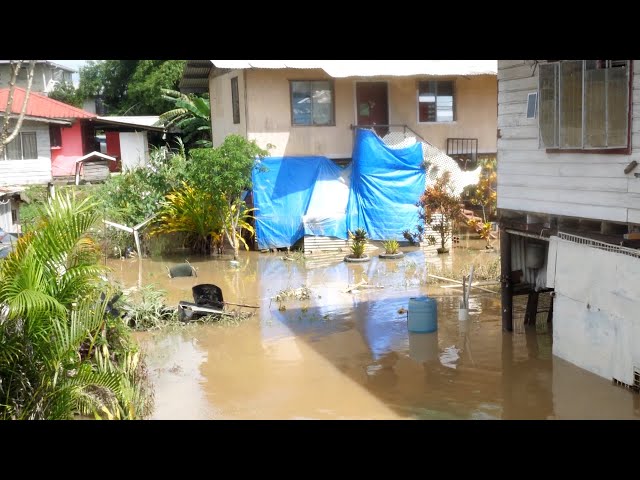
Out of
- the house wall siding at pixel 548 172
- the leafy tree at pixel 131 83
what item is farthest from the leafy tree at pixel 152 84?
the house wall siding at pixel 548 172

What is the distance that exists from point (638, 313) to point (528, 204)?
3.11 m

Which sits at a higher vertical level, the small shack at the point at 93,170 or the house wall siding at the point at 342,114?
the house wall siding at the point at 342,114

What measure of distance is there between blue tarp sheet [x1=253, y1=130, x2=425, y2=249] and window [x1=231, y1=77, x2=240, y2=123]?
7.71 ft

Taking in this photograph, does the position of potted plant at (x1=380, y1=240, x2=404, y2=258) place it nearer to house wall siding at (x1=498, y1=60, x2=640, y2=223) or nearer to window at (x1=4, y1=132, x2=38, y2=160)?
house wall siding at (x1=498, y1=60, x2=640, y2=223)

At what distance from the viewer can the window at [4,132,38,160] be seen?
95.3ft

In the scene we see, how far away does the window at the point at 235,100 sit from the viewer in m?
23.4

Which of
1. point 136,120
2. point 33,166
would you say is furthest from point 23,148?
point 136,120

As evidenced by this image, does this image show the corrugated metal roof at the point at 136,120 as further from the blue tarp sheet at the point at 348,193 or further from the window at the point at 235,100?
the blue tarp sheet at the point at 348,193

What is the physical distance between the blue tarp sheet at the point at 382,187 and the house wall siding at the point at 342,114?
1.32 m

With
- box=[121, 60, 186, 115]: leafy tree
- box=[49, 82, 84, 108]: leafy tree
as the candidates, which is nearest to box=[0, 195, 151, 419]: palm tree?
box=[121, 60, 186, 115]: leafy tree

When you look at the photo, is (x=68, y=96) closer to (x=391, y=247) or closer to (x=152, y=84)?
(x=152, y=84)

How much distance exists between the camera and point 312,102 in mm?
22891
